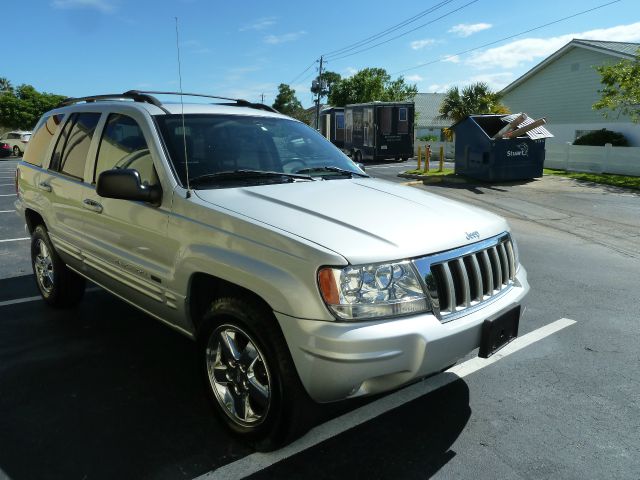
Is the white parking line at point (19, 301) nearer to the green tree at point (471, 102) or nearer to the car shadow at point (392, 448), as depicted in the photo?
the car shadow at point (392, 448)

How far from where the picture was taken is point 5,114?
188 feet

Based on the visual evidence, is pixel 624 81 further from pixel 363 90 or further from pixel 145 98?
pixel 363 90

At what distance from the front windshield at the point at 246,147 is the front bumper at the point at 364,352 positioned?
4.40 feet

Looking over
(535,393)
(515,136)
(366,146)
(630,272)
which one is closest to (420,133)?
(366,146)

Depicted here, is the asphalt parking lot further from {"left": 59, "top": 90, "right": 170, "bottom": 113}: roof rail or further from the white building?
the white building

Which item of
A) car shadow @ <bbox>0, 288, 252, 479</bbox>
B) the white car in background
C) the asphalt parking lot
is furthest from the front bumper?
the white car in background

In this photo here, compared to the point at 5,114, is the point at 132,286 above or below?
below

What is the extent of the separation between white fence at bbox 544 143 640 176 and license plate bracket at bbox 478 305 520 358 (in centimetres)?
1849

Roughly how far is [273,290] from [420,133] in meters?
57.5

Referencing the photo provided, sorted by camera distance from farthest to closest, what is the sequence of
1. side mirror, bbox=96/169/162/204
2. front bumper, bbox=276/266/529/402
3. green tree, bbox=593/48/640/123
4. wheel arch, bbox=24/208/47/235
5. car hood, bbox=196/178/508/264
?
green tree, bbox=593/48/640/123
wheel arch, bbox=24/208/47/235
side mirror, bbox=96/169/162/204
car hood, bbox=196/178/508/264
front bumper, bbox=276/266/529/402

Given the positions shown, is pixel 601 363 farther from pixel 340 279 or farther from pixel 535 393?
pixel 340 279

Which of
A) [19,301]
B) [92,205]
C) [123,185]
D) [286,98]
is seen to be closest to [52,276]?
[19,301]

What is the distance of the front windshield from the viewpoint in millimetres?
3371

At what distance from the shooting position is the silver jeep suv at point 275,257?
2.38m
